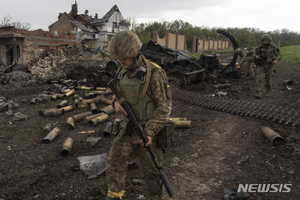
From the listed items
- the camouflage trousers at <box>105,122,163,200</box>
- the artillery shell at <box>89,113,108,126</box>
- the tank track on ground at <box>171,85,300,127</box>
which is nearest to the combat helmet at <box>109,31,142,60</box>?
the camouflage trousers at <box>105,122,163,200</box>

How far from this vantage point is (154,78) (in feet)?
7.75

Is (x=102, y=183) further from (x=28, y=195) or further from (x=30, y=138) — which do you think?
(x=30, y=138)

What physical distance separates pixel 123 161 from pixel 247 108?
19.1 ft

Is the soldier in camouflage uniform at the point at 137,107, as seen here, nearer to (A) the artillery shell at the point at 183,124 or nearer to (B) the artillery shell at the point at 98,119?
(A) the artillery shell at the point at 183,124

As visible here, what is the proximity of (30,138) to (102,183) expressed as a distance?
2935 millimetres

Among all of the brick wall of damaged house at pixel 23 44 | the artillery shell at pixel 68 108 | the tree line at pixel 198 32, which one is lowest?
the artillery shell at pixel 68 108

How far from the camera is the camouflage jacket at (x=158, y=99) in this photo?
2.32 metres

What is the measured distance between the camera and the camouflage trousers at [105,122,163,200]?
2430 mm

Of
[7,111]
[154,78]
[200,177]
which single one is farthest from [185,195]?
[7,111]

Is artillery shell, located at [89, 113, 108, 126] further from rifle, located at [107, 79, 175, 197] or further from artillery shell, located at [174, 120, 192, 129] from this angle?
rifle, located at [107, 79, 175, 197]

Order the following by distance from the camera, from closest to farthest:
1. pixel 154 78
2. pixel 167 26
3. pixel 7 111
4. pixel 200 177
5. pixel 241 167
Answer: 1. pixel 154 78
2. pixel 200 177
3. pixel 241 167
4. pixel 7 111
5. pixel 167 26

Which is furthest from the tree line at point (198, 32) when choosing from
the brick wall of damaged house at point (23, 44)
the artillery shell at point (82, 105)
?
the artillery shell at point (82, 105)

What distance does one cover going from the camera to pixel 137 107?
2449 mm

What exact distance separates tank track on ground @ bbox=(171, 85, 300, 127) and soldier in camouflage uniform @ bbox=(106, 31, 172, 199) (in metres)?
4.80
